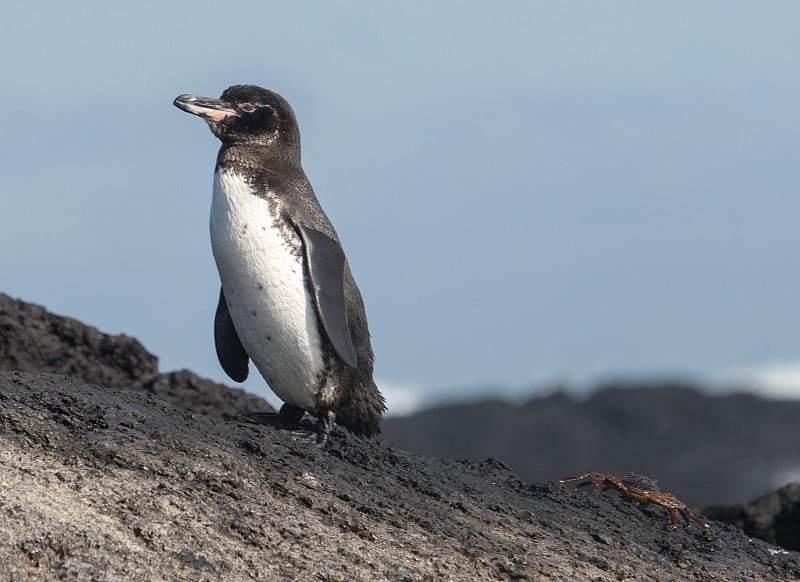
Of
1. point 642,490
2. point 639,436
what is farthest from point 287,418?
point 639,436

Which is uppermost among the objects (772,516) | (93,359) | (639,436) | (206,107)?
(639,436)

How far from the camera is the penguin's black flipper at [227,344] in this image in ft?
22.8

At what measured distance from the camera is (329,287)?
6336mm

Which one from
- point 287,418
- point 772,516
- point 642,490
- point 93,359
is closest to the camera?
point 287,418

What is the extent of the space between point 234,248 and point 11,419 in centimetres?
156

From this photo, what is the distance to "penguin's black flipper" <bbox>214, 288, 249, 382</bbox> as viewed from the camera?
274 inches

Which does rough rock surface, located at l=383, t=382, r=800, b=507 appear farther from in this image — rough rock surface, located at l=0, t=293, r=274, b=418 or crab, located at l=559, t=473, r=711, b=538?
crab, located at l=559, t=473, r=711, b=538

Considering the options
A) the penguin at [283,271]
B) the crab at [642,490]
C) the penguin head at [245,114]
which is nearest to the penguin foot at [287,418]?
the penguin at [283,271]

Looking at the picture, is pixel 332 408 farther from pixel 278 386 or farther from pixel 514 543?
pixel 514 543

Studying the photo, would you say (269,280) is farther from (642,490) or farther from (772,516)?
(772,516)

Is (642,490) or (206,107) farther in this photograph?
(642,490)

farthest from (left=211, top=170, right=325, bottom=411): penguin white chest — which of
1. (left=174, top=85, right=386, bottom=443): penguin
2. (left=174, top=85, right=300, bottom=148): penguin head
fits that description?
(left=174, top=85, right=300, bottom=148): penguin head

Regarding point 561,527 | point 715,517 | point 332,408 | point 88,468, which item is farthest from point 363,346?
point 715,517

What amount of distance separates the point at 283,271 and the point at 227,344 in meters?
0.95
